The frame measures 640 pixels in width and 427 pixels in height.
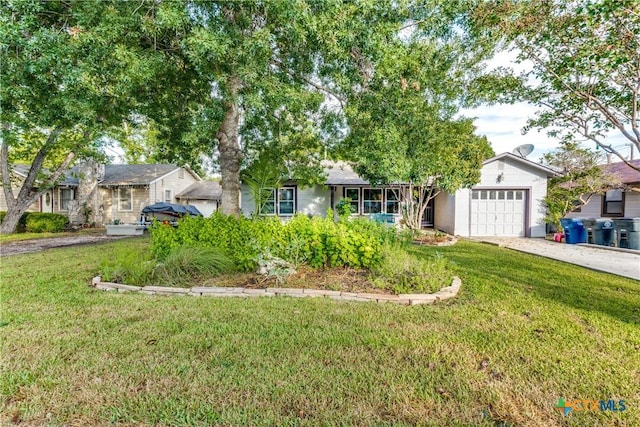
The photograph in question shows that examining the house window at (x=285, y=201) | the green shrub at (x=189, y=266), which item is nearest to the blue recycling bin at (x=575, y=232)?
the house window at (x=285, y=201)

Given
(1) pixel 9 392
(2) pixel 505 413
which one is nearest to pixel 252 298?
(1) pixel 9 392

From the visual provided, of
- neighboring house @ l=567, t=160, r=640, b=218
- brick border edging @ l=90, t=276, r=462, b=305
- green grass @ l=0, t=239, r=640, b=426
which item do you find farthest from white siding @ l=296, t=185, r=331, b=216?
neighboring house @ l=567, t=160, r=640, b=218

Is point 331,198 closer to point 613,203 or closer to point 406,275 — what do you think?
point 406,275

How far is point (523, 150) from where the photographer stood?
581 inches

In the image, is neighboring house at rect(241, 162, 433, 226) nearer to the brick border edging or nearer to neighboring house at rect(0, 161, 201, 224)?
neighboring house at rect(0, 161, 201, 224)

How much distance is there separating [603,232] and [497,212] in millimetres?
3790

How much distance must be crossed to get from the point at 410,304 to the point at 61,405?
3934mm

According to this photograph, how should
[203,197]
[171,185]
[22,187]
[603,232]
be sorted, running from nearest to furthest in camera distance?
[603,232] < [22,187] < [171,185] < [203,197]

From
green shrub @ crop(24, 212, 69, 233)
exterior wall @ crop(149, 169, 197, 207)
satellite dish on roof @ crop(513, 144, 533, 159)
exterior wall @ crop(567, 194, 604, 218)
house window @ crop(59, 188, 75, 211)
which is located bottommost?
green shrub @ crop(24, 212, 69, 233)

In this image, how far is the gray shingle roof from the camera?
72.5 ft

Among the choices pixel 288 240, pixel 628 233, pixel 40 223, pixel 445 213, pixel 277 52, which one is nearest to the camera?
pixel 288 240

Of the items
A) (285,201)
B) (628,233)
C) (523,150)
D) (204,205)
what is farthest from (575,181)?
(204,205)

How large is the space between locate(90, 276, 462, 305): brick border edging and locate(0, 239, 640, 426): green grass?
0.74 feet

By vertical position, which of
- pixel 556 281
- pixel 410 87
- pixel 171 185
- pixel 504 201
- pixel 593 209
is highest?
pixel 410 87
